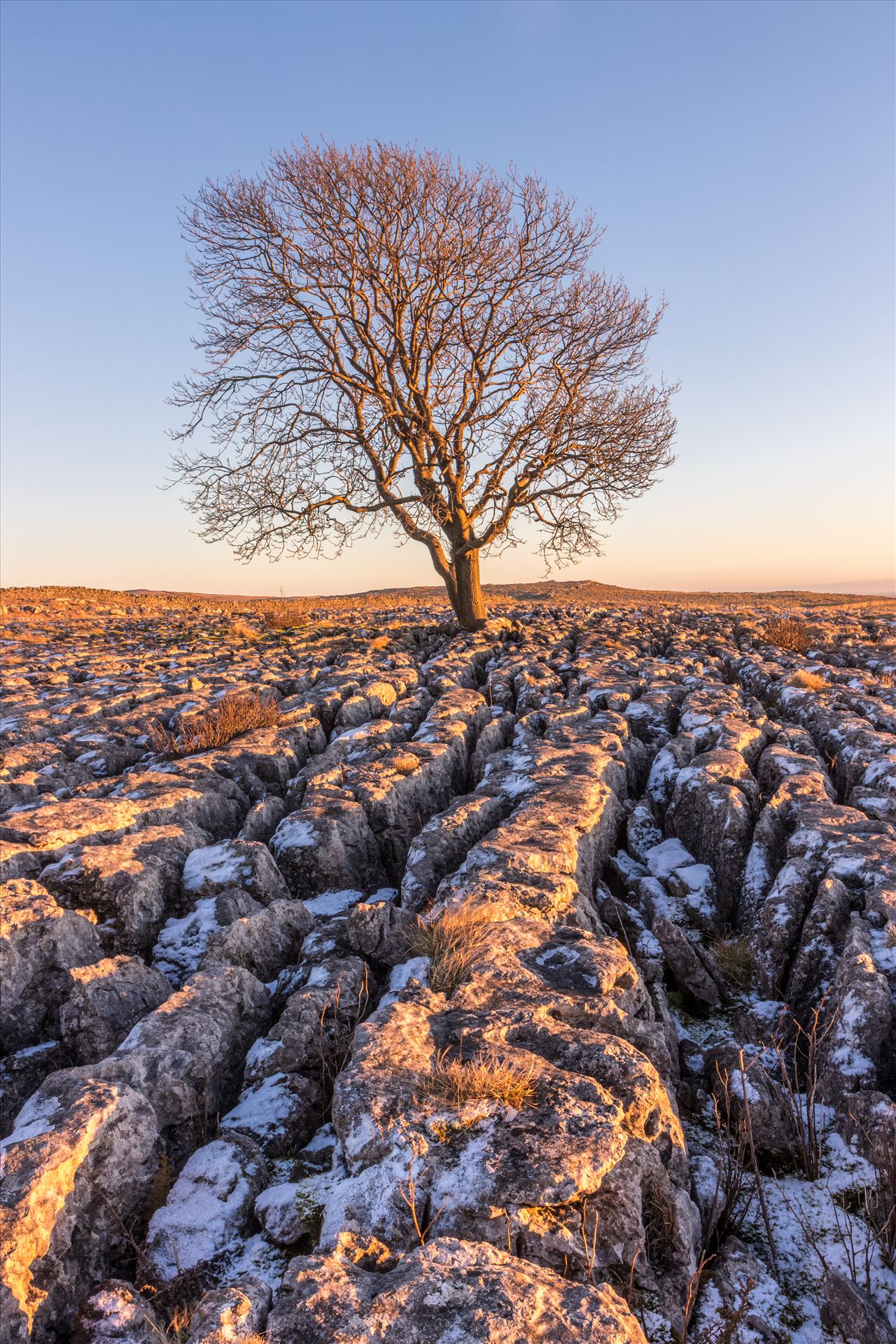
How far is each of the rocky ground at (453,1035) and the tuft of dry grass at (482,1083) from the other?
1 centimetres

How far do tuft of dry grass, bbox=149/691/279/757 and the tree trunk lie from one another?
32.9 ft

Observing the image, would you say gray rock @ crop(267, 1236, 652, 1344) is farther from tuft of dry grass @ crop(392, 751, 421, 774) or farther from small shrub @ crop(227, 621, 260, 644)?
small shrub @ crop(227, 621, 260, 644)

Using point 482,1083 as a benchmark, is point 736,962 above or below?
below

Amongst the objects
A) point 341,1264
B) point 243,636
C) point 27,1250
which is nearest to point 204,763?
point 27,1250

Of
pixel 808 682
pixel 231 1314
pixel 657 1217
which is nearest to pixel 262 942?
pixel 231 1314

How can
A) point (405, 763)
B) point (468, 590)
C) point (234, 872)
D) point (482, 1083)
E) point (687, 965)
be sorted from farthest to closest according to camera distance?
point (468, 590)
point (405, 763)
point (234, 872)
point (687, 965)
point (482, 1083)

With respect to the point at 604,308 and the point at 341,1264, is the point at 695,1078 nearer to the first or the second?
the point at 341,1264

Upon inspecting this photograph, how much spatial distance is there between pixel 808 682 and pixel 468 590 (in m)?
10.4

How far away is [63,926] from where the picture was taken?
189 inches

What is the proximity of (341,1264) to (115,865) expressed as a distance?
3.78 metres

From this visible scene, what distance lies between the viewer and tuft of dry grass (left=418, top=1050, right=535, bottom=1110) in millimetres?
3125

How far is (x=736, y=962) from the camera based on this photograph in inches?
215

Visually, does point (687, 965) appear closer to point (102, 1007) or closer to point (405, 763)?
point (405, 763)

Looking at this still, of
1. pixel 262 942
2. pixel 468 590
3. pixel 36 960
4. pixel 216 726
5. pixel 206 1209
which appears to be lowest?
pixel 206 1209
